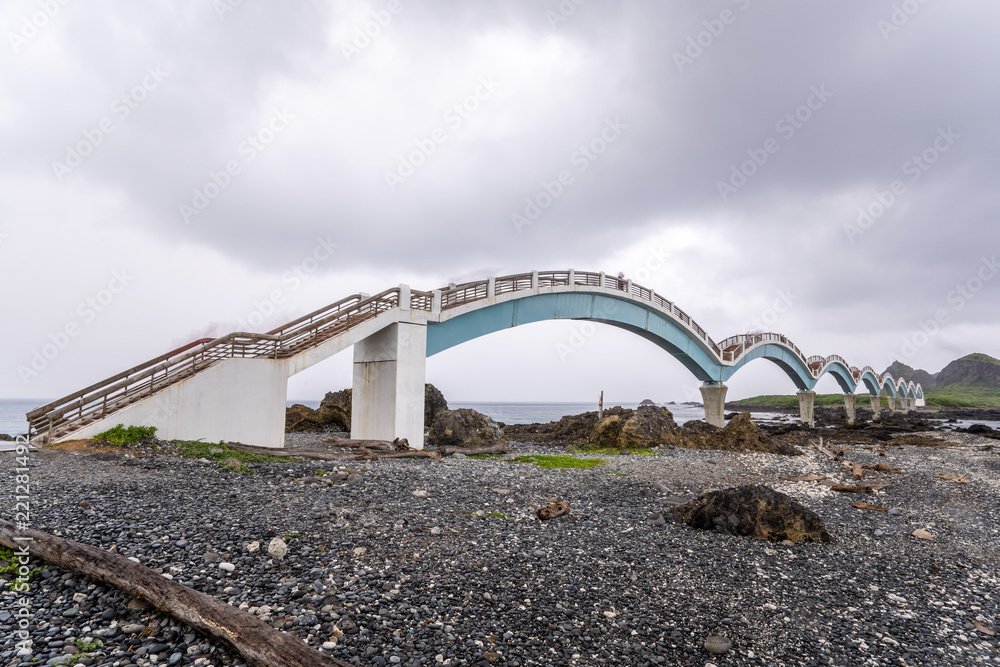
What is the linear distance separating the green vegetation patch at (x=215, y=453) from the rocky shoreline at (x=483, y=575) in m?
1.31

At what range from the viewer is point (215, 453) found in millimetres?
12266

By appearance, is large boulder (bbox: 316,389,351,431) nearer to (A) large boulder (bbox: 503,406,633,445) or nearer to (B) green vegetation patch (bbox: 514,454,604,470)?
(A) large boulder (bbox: 503,406,633,445)

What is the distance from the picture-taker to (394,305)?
1762 centimetres

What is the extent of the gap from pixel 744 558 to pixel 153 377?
14.0m

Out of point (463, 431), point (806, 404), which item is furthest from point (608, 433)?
point (806, 404)

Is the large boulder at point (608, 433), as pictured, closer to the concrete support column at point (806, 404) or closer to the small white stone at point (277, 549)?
the small white stone at point (277, 549)

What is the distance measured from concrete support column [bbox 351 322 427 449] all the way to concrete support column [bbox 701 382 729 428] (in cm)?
2564

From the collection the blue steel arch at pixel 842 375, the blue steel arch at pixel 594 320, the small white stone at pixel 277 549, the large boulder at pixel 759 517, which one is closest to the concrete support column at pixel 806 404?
the blue steel arch at pixel 842 375

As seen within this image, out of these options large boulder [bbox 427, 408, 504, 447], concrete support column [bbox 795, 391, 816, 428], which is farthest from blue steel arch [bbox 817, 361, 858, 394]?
large boulder [bbox 427, 408, 504, 447]

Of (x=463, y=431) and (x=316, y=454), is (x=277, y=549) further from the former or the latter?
(x=463, y=431)

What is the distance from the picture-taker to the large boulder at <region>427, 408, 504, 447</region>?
19.7m

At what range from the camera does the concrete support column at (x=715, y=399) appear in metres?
36.4

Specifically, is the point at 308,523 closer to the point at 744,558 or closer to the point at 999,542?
the point at 744,558

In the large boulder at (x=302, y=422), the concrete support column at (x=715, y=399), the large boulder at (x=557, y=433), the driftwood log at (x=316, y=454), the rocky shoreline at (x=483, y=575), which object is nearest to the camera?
the rocky shoreline at (x=483, y=575)
